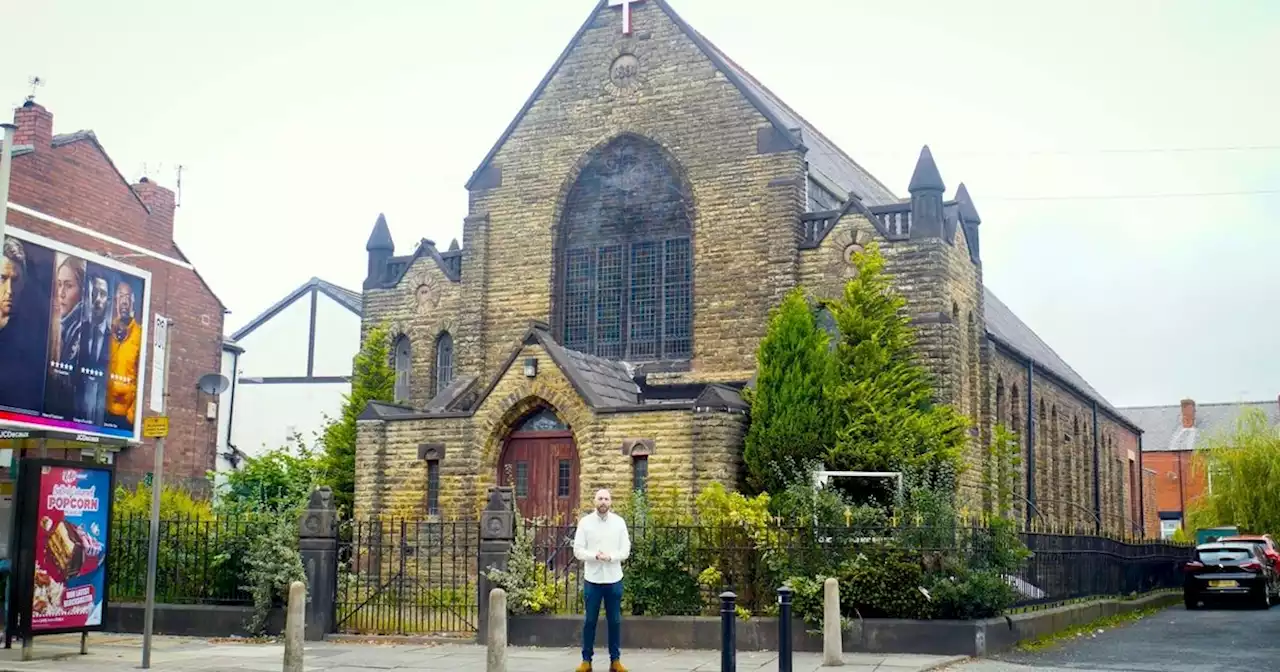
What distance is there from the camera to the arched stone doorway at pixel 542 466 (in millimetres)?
A: 25391

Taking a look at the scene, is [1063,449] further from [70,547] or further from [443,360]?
[70,547]

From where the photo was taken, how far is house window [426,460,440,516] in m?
26.2

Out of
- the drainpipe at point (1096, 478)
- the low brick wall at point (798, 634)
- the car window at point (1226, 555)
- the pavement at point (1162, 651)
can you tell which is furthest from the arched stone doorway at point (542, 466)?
the drainpipe at point (1096, 478)

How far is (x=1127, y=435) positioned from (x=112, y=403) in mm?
44825

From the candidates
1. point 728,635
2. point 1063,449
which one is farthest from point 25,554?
point 1063,449

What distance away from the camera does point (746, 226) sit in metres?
28.0

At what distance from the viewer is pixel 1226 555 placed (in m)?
29.2

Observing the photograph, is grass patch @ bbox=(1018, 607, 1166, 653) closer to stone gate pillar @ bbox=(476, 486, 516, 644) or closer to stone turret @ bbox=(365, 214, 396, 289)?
stone gate pillar @ bbox=(476, 486, 516, 644)

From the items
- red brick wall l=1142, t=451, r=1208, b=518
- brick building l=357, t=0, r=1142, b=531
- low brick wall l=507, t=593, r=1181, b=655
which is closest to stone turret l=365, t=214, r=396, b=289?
brick building l=357, t=0, r=1142, b=531

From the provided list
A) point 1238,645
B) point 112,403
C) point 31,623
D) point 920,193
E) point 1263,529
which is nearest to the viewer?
point 31,623

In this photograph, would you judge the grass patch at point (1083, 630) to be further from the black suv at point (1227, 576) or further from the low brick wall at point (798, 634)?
the black suv at point (1227, 576)

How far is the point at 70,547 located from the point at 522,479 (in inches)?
433

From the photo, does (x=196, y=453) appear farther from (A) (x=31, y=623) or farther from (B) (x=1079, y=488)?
(B) (x=1079, y=488)

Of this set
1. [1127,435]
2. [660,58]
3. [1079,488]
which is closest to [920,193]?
[660,58]
